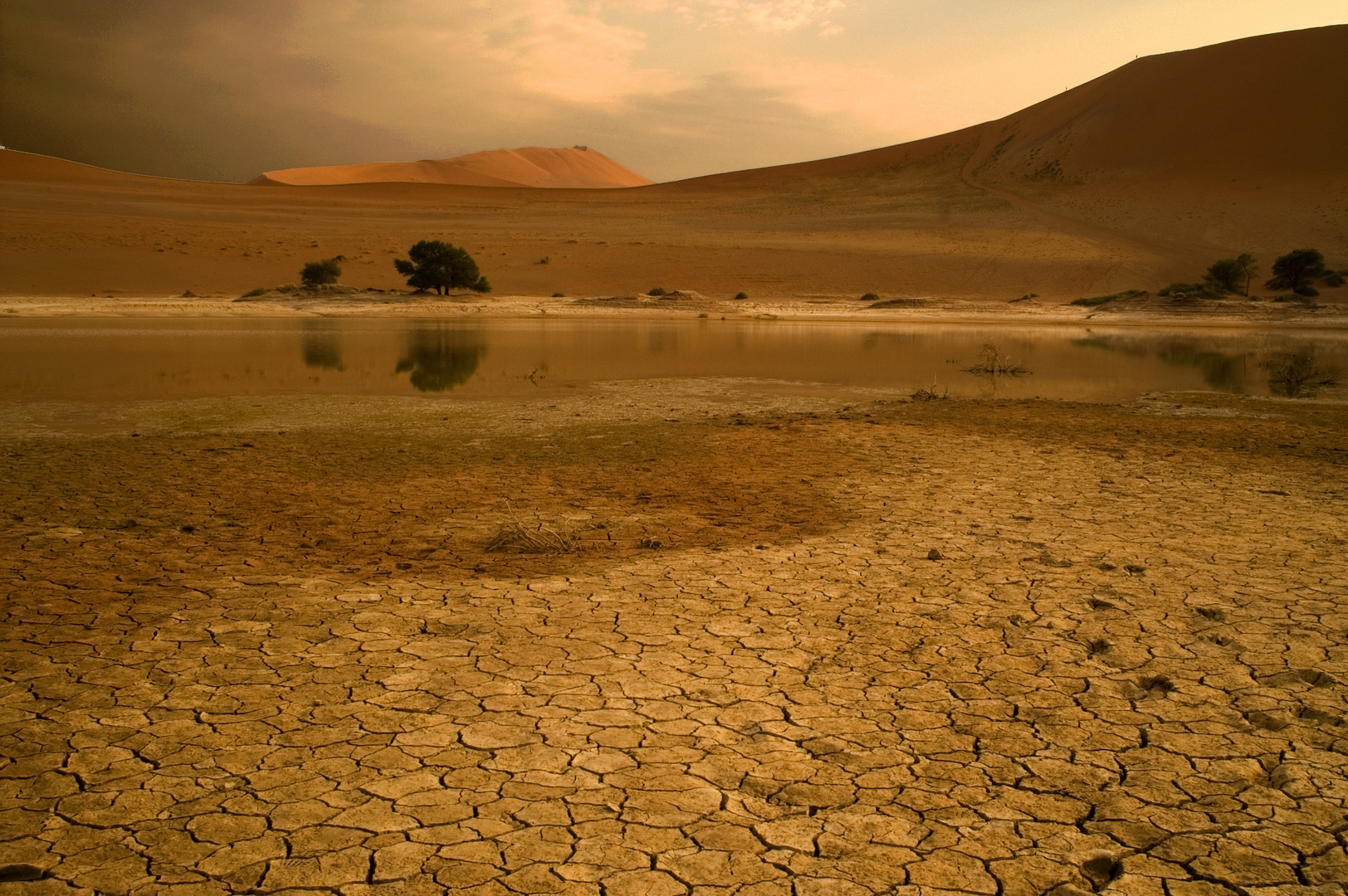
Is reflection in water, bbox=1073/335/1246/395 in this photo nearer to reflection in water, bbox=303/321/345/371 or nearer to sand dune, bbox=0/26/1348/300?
reflection in water, bbox=303/321/345/371

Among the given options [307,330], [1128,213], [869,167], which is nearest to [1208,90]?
[1128,213]

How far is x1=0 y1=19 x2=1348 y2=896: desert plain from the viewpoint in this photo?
2.68 meters

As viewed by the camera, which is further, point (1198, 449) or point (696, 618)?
point (1198, 449)

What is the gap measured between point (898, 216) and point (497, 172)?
8892cm

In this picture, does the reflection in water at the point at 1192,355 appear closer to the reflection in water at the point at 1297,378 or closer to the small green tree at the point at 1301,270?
the reflection in water at the point at 1297,378

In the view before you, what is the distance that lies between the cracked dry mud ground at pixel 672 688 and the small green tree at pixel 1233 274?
1535 inches

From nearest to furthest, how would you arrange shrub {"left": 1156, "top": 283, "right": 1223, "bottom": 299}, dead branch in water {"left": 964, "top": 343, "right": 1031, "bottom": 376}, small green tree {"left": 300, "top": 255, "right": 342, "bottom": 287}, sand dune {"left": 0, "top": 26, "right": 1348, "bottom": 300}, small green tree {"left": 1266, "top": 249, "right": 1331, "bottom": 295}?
dead branch in water {"left": 964, "top": 343, "right": 1031, "bottom": 376} < small green tree {"left": 300, "top": 255, "right": 342, "bottom": 287} < shrub {"left": 1156, "top": 283, "right": 1223, "bottom": 299} < small green tree {"left": 1266, "top": 249, "right": 1331, "bottom": 295} < sand dune {"left": 0, "top": 26, "right": 1348, "bottom": 300}

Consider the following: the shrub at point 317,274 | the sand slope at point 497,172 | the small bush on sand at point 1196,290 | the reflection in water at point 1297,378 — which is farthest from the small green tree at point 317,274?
the sand slope at point 497,172

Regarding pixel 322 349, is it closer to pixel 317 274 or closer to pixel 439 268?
pixel 439 268

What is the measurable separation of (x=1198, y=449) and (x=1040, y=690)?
6.52 metres

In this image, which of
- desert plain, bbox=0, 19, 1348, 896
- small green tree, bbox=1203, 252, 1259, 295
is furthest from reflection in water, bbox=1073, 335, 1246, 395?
small green tree, bbox=1203, 252, 1259, 295

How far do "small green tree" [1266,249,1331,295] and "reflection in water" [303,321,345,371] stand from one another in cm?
3817

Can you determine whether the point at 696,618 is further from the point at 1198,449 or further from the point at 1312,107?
the point at 1312,107

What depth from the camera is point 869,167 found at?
3233 inches
